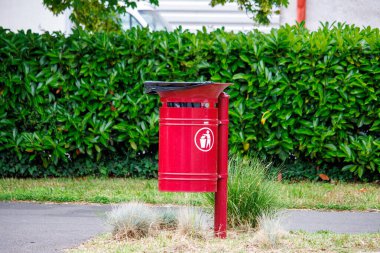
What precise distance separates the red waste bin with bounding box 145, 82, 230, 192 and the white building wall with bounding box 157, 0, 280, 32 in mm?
16135

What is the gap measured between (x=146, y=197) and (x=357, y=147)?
3.70 meters

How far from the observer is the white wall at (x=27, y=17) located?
20.0 metres

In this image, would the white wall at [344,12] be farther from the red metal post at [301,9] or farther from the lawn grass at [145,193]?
the lawn grass at [145,193]

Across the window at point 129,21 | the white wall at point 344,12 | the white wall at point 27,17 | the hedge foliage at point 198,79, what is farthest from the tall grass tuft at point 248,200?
the window at point 129,21

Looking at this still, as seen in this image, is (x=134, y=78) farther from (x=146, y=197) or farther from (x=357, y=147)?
(x=357, y=147)

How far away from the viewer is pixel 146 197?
10.6 m

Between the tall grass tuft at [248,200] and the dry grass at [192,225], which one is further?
the tall grass tuft at [248,200]

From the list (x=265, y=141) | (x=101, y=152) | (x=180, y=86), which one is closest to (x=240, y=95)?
(x=265, y=141)

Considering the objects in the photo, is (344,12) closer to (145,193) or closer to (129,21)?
(129,21)

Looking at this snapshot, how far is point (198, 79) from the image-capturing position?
12.6 meters

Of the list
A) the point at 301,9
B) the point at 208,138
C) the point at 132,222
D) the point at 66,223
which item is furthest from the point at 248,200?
the point at 301,9

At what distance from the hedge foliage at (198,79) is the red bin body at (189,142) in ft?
15.9

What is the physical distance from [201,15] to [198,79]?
36.9ft

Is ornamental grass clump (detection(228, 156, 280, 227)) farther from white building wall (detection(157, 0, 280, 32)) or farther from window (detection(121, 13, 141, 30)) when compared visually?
white building wall (detection(157, 0, 280, 32))
